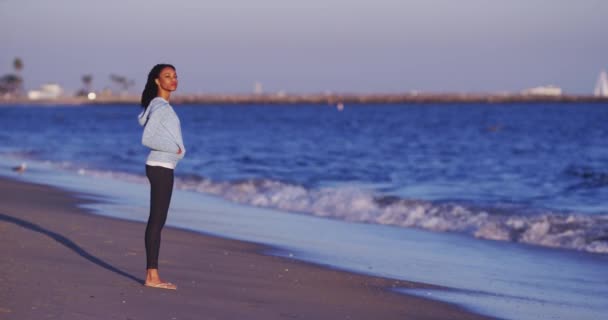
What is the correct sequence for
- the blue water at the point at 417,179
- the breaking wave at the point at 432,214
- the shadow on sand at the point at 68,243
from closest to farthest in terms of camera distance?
the shadow on sand at the point at 68,243, the breaking wave at the point at 432,214, the blue water at the point at 417,179

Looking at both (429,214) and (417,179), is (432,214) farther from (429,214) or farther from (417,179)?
(417,179)

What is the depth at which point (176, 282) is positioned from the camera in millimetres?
A: 7023

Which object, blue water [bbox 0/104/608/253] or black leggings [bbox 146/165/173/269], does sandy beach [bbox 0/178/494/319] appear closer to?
black leggings [bbox 146/165/173/269]

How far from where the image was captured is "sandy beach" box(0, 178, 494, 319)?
19.4 feet

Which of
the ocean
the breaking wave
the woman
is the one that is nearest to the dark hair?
the woman

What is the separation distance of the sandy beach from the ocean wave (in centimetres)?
424

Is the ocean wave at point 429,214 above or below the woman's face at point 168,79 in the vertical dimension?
below

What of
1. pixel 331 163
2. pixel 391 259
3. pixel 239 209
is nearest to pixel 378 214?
pixel 239 209

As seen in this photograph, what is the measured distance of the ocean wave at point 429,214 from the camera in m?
12.0

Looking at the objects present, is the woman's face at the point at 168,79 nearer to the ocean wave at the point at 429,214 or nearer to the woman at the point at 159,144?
the woman at the point at 159,144

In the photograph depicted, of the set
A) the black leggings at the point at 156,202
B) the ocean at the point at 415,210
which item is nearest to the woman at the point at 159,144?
the black leggings at the point at 156,202

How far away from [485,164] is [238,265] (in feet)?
69.2

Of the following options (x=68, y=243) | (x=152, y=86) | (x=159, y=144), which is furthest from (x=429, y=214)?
(x=159, y=144)

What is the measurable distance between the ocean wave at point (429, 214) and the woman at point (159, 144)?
633 cm
